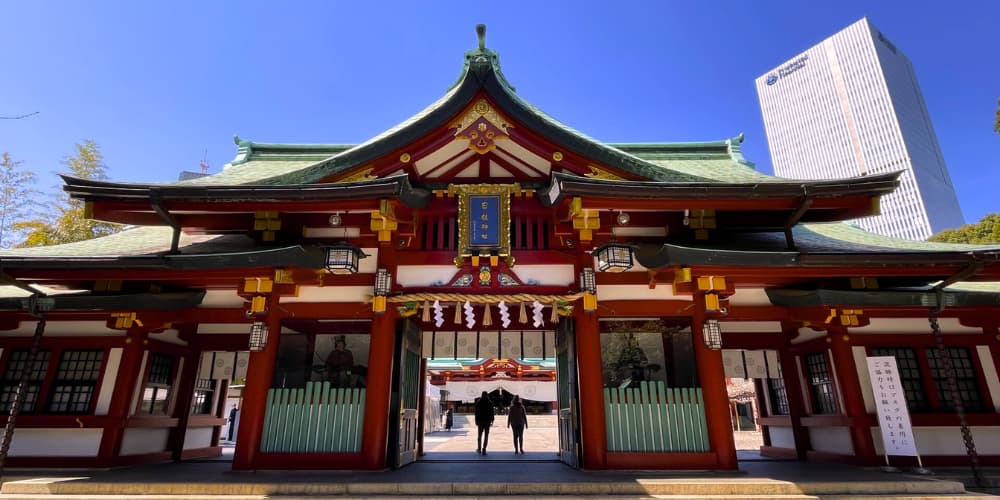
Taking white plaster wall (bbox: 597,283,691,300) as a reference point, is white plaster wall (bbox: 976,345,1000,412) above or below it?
below

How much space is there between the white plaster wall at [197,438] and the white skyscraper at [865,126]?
120 m

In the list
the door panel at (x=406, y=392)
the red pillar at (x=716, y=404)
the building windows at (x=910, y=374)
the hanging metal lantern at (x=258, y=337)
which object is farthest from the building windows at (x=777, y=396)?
the hanging metal lantern at (x=258, y=337)

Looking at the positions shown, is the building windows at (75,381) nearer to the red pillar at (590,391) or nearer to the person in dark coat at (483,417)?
the person in dark coat at (483,417)

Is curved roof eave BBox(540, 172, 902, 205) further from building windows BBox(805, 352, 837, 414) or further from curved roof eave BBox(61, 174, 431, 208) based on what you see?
building windows BBox(805, 352, 837, 414)

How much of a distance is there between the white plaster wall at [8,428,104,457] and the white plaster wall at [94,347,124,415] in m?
0.46

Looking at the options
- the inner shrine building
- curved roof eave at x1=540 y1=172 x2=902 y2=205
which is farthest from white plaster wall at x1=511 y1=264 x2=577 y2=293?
curved roof eave at x1=540 y1=172 x2=902 y2=205

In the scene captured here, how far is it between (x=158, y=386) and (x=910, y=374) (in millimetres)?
17236

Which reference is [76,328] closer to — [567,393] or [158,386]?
[158,386]

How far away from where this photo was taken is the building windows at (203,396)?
1314cm

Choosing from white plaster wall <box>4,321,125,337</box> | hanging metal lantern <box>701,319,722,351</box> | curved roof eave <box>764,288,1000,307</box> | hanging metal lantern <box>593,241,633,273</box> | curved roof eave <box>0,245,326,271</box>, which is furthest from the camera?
white plaster wall <box>4,321,125,337</box>

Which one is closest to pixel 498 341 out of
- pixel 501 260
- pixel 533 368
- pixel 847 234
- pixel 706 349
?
pixel 501 260

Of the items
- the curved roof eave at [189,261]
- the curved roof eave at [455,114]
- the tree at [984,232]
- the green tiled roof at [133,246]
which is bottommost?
the curved roof eave at [189,261]

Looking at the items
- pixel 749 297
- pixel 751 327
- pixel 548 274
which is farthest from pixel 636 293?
pixel 751 327

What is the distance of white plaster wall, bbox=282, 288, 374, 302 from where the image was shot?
10.3 m
